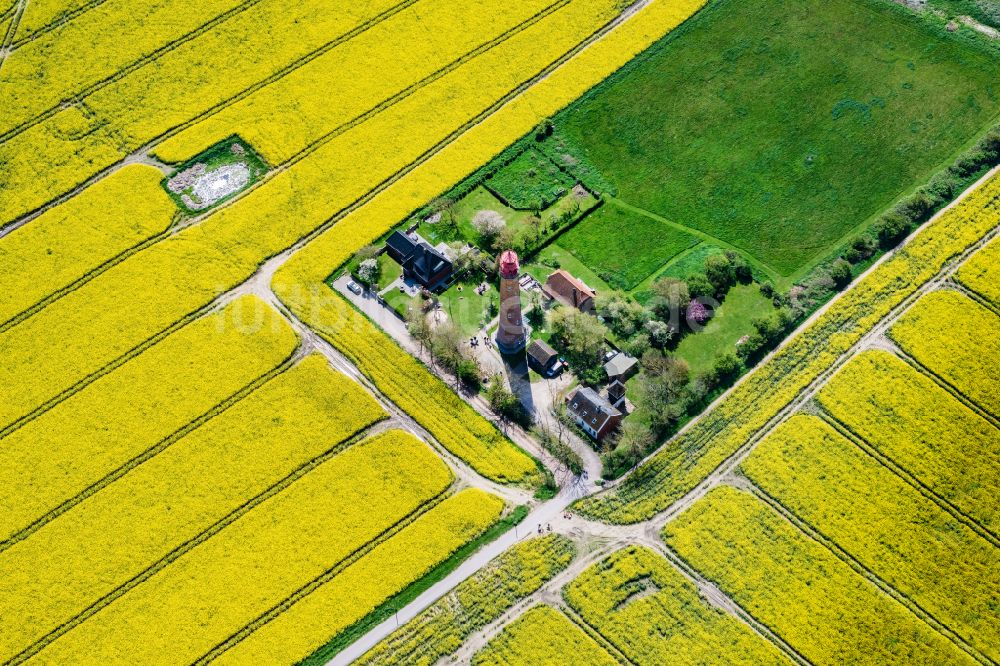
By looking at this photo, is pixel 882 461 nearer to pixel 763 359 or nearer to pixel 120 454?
pixel 763 359

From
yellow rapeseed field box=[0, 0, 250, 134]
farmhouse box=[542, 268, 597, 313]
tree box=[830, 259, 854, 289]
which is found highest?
yellow rapeseed field box=[0, 0, 250, 134]

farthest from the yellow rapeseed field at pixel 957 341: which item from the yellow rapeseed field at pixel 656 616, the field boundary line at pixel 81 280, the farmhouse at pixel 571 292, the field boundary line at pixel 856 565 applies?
the field boundary line at pixel 81 280

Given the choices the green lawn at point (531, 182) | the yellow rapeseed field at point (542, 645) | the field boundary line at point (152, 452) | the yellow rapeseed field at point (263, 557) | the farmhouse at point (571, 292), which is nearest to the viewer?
the yellow rapeseed field at point (542, 645)

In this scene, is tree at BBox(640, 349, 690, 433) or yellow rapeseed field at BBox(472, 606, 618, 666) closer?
yellow rapeseed field at BBox(472, 606, 618, 666)

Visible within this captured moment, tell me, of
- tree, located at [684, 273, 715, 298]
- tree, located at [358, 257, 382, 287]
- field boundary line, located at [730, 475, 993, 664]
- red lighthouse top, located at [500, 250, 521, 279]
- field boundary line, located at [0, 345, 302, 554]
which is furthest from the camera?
tree, located at [358, 257, 382, 287]

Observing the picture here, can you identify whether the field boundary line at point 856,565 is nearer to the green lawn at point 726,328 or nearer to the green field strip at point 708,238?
the green lawn at point 726,328

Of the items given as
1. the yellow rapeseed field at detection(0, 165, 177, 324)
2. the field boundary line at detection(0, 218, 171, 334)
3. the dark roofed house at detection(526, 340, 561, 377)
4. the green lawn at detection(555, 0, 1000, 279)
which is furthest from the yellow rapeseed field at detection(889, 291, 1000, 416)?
the yellow rapeseed field at detection(0, 165, 177, 324)

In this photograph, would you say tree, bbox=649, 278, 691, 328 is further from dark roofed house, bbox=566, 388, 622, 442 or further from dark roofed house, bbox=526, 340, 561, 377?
dark roofed house, bbox=566, 388, 622, 442
